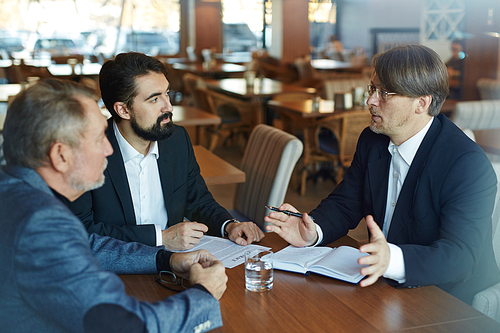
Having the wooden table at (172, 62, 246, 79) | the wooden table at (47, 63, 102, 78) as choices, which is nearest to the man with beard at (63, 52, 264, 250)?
the wooden table at (47, 63, 102, 78)

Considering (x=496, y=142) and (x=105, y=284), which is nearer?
(x=105, y=284)

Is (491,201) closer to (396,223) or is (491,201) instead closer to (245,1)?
(396,223)

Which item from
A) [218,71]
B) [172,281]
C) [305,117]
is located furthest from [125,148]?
[218,71]

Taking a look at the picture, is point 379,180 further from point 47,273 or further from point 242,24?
point 242,24

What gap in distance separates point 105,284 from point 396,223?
1.05 metres

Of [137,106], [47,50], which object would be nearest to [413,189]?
[137,106]

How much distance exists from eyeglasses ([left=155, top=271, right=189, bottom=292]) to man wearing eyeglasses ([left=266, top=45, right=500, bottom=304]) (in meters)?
0.35

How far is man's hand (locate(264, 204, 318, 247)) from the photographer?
1585 mm

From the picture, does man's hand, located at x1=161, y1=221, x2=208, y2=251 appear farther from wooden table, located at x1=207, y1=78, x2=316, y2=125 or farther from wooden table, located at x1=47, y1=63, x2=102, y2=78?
wooden table, located at x1=47, y1=63, x2=102, y2=78

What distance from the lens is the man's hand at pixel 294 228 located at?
1585 millimetres

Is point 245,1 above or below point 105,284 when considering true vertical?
above

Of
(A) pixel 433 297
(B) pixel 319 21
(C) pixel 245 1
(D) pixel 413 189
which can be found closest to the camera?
(A) pixel 433 297

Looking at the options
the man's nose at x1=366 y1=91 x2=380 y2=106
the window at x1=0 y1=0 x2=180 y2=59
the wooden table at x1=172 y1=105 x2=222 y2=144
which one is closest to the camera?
the man's nose at x1=366 y1=91 x2=380 y2=106

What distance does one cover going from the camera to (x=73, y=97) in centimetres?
102
